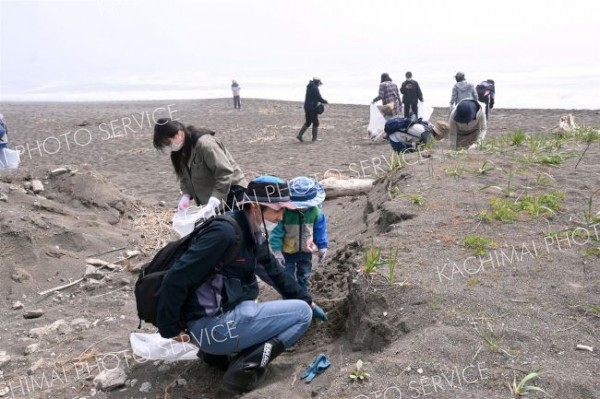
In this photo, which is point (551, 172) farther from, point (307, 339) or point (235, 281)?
point (235, 281)

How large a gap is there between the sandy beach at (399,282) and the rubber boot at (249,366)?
12 centimetres

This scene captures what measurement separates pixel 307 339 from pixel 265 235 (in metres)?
0.89

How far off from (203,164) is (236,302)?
4.92 feet

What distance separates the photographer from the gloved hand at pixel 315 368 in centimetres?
317

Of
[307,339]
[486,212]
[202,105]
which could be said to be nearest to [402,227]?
[486,212]

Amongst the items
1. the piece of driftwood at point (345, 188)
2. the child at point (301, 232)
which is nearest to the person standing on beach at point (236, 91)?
the piece of driftwood at point (345, 188)

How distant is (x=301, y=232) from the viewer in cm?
412

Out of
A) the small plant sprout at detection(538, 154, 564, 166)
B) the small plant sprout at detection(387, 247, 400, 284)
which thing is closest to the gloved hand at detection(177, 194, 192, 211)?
the small plant sprout at detection(387, 247, 400, 284)

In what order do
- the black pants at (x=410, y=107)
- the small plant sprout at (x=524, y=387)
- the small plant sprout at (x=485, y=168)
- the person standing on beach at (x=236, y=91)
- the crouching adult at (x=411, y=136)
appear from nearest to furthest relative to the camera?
1. the small plant sprout at (x=524, y=387)
2. the small plant sprout at (x=485, y=168)
3. the crouching adult at (x=411, y=136)
4. the black pants at (x=410, y=107)
5. the person standing on beach at (x=236, y=91)

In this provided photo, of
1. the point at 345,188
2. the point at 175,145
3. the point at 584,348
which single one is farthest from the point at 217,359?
the point at 345,188

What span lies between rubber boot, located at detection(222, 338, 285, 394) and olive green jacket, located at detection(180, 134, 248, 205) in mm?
1474

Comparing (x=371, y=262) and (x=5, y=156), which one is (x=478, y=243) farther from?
(x=5, y=156)

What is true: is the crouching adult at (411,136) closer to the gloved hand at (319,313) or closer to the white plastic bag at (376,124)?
the gloved hand at (319,313)

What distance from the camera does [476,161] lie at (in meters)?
6.03
